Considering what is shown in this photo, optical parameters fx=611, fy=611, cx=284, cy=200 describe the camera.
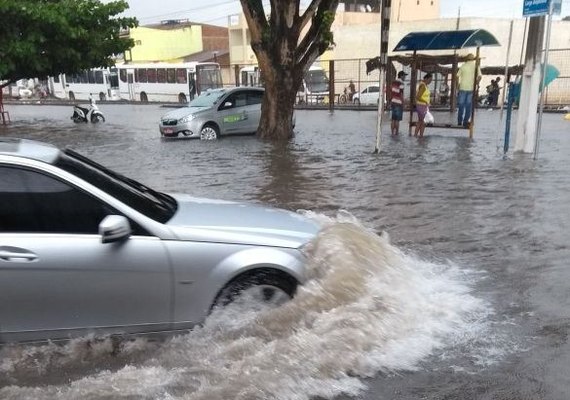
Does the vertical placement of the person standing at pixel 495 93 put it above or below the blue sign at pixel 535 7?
below

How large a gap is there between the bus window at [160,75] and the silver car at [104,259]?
136 feet

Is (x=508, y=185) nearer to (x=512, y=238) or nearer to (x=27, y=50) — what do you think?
(x=512, y=238)

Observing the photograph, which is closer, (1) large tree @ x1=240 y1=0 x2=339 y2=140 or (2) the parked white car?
(1) large tree @ x1=240 y1=0 x2=339 y2=140

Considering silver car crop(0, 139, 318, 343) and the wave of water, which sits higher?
silver car crop(0, 139, 318, 343)

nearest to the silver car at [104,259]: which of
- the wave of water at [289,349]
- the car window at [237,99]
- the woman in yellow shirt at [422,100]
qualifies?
the wave of water at [289,349]

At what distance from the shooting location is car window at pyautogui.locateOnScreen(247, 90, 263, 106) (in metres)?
18.6

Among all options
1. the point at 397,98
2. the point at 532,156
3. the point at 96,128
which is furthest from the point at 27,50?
the point at 532,156

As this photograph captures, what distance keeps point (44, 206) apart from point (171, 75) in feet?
135

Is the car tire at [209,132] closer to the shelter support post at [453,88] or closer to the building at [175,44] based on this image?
the shelter support post at [453,88]

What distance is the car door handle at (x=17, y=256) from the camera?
12.1ft

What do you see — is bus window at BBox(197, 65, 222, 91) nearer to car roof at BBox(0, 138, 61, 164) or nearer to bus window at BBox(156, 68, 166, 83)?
bus window at BBox(156, 68, 166, 83)

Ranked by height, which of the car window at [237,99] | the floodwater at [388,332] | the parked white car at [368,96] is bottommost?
the parked white car at [368,96]

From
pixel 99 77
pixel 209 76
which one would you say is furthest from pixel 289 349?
pixel 99 77

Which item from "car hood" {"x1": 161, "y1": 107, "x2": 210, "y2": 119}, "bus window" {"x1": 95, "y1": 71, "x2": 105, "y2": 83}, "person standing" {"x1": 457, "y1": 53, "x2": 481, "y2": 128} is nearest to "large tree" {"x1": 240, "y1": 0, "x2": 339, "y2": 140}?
"car hood" {"x1": 161, "y1": 107, "x2": 210, "y2": 119}
